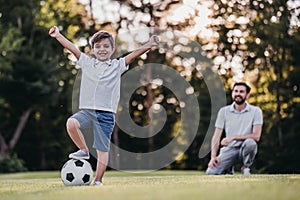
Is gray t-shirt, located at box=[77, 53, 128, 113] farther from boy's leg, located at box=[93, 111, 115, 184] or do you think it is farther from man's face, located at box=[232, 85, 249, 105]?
man's face, located at box=[232, 85, 249, 105]

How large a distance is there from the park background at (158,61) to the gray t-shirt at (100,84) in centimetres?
651

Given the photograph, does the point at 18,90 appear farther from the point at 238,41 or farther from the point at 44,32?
the point at 238,41

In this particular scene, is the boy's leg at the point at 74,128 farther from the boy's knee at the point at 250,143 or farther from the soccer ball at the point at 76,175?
the boy's knee at the point at 250,143

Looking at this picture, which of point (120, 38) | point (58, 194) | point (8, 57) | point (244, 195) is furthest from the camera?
→ point (120, 38)

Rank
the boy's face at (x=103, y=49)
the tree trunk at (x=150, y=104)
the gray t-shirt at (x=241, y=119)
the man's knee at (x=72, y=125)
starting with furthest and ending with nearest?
1. the tree trunk at (x=150, y=104)
2. the gray t-shirt at (x=241, y=119)
3. the boy's face at (x=103, y=49)
4. the man's knee at (x=72, y=125)

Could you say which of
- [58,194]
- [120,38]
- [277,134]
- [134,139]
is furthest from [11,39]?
[58,194]

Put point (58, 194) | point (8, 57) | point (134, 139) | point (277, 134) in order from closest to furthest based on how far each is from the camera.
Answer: point (58, 194), point (277, 134), point (8, 57), point (134, 139)

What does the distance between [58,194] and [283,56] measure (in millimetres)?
9366

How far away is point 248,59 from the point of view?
42.4 ft

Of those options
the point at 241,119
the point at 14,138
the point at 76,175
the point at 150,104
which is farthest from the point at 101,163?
the point at 150,104

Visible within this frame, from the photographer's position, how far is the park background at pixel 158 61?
12.5 m

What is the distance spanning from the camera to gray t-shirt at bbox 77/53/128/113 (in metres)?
5.59

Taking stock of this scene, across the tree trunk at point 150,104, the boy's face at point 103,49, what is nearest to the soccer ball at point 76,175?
the boy's face at point 103,49

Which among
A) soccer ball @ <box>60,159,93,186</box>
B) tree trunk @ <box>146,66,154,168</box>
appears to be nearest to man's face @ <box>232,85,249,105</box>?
soccer ball @ <box>60,159,93,186</box>
